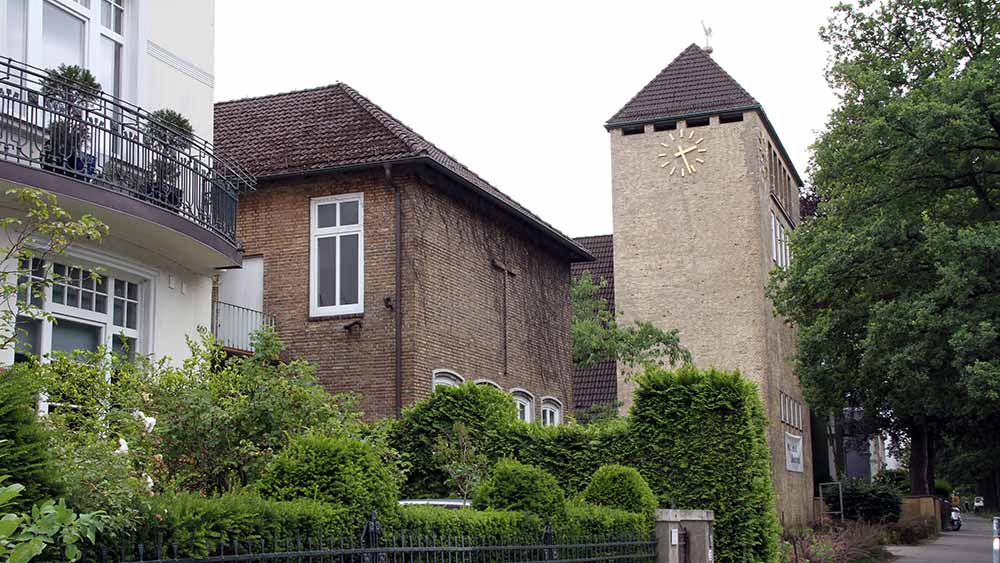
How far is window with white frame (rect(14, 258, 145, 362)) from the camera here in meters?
12.5

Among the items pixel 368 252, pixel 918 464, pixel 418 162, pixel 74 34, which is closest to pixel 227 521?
pixel 74 34

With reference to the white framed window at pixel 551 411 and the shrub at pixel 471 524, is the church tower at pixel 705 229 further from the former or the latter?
the shrub at pixel 471 524

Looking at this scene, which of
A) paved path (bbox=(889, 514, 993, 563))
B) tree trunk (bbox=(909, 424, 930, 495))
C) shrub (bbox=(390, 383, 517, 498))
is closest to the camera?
shrub (bbox=(390, 383, 517, 498))

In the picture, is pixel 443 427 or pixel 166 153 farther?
pixel 443 427

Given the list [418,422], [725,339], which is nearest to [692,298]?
[725,339]

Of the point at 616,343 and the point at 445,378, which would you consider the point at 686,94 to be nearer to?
the point at 616,343

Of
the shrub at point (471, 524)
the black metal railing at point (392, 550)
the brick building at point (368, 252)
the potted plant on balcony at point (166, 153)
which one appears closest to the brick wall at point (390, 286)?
the brick building at point (368, 252)

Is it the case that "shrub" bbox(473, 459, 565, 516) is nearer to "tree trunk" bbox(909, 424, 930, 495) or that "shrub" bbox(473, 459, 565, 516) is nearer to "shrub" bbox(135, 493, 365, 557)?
"shrub" bbox(135, 493, 365, 557)

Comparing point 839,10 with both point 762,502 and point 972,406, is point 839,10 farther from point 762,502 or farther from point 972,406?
point 762,502

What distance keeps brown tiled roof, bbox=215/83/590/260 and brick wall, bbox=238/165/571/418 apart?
0.41 metres

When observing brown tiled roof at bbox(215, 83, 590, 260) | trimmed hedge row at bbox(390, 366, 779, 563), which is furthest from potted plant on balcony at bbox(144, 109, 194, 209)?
brown tiled roof at bbox(215, 83, 590, 260)

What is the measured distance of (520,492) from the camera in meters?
10.5

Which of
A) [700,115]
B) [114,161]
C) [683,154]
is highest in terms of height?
[700,115]

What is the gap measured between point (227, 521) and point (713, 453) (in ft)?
33.5
